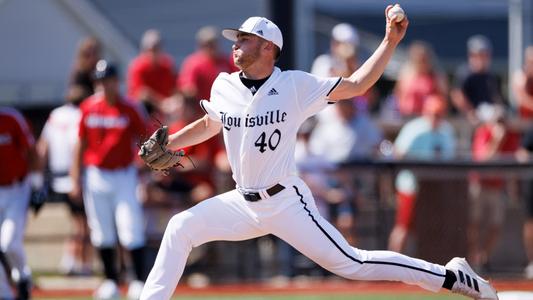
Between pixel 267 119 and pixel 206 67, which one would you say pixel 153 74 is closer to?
pixel 206 67

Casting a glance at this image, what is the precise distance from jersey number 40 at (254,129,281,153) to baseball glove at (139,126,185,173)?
0.57 m

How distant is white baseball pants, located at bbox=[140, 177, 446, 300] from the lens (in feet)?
25.3

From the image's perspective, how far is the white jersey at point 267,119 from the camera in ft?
25.4

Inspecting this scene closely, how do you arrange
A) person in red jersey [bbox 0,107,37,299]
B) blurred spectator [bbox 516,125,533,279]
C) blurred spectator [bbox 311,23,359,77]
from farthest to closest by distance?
1. blurred spectator [bbox 311,23,359,77]
2. blurred spectator [bbox 516,125,533,279]
3. person in red jersey [bbox 0,107,37,299]

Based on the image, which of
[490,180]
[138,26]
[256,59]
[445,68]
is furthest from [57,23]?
[256,59]

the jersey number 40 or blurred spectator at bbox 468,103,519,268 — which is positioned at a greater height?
the jersey number 40

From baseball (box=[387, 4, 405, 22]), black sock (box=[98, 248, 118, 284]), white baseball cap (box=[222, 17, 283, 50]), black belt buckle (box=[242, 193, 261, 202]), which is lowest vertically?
black sock (box=[98, 248, 118, 284])

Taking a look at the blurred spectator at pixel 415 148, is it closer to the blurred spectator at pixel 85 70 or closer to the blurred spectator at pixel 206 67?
the blurred spectator at pixel 206 67

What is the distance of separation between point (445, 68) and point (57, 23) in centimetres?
839

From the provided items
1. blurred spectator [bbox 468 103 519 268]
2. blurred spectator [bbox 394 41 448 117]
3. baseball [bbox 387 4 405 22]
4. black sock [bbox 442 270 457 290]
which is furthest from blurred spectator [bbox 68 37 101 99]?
black sock [bbox 442 270 457 290]

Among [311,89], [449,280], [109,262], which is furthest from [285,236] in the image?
[109,262]

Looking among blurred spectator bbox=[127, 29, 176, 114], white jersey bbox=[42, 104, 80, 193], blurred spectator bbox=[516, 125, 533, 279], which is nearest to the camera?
blurred spectator bbox=[516, 125, 533, 279]

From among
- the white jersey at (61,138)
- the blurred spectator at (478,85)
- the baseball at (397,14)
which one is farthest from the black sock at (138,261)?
the blurred spectator at (478,85)

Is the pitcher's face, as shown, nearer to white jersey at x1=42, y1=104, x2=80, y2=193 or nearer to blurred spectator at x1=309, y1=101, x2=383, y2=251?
blurred spectator at x1=309, y1=101, x2=383, y2=251
